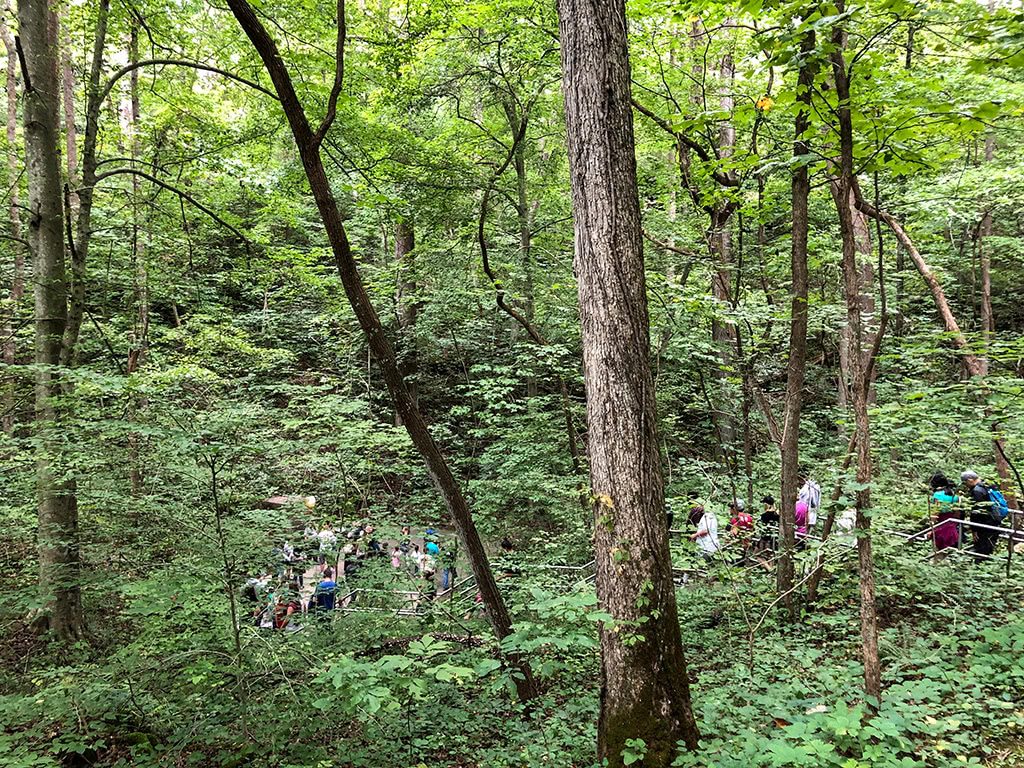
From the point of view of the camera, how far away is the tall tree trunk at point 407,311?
13.7 meters

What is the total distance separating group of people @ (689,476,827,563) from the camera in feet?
22.9

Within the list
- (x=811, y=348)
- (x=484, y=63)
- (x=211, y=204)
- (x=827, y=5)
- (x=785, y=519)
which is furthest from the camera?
(x=811, y=348)

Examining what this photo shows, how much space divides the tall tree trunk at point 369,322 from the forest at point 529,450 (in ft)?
0.12

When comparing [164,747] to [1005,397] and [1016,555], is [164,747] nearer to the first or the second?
[1005,397]

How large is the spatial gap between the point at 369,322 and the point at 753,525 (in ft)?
20.3

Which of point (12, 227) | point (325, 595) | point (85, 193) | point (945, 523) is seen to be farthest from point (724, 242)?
point (12, 227)

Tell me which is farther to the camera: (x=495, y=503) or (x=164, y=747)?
(x=495, y=503)

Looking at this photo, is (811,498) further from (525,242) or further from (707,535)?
(525,242)

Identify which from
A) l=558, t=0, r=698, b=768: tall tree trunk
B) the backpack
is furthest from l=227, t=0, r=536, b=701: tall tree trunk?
the backpack

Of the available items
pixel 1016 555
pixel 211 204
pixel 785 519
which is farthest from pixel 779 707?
pixel 211 204

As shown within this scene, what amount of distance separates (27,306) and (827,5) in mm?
12968

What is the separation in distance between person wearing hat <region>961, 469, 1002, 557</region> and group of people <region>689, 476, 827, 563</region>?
1.57 meters

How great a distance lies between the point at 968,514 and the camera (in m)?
7.82

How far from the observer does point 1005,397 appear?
5098mm
